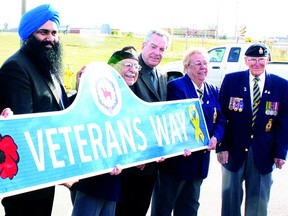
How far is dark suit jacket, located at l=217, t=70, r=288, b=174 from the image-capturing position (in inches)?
138

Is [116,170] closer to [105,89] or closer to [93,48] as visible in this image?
[105,89]

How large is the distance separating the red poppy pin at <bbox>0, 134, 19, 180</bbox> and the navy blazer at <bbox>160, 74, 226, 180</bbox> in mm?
1525

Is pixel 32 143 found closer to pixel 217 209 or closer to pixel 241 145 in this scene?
pixel 241 145

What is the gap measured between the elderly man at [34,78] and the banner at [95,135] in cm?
10

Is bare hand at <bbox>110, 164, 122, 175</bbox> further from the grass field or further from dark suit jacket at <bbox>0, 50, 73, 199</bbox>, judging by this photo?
the grass field

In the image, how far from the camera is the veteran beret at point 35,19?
2.50m

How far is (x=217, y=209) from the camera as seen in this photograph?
4.49 meters

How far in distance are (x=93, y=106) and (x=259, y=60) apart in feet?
5.39

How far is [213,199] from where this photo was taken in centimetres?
478

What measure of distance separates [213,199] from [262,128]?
1.58 meters

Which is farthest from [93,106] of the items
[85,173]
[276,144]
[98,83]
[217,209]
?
[217,209]

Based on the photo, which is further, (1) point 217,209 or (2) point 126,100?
(1) point 217,209

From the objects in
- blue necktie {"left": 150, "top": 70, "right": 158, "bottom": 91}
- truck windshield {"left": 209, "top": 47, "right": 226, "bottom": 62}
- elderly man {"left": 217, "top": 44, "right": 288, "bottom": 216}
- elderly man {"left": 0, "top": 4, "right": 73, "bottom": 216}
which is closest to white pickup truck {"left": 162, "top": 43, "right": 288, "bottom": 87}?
truck windshield {"left": 209, "top": 47, "right": 226, "bottom": 62}

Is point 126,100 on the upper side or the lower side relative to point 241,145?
upper
